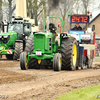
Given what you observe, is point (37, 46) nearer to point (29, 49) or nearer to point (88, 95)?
point (29, 49)

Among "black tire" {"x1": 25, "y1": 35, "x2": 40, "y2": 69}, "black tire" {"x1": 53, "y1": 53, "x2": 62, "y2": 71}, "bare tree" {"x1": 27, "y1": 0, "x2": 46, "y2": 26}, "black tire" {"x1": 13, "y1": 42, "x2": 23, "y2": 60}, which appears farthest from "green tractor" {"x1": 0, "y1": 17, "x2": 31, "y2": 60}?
"bare tree" {"x1": 27, "y1": 0, "x2": 46, "y2": 26}

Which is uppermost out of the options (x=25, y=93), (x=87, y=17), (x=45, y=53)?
(x=87, y=17)

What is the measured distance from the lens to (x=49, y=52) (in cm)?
1197

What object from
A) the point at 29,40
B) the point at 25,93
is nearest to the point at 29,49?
the point at 29,40

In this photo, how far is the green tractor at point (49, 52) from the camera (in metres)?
11.5

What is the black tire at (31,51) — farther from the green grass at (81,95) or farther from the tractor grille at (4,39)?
the tractor grille at (4,39)

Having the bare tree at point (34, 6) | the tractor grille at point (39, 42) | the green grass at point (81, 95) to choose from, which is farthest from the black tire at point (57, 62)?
the bare tree at point (34, 6)

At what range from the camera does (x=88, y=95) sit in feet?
19.9

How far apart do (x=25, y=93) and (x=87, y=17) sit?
11071 millimetres

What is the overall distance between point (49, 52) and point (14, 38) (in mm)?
8608

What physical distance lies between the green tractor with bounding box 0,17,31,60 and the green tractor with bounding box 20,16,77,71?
6.82 meters

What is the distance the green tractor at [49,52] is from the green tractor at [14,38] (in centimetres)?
682

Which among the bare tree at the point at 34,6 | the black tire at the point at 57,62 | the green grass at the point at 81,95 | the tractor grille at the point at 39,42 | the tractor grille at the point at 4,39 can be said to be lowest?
the green grass at the point at 81,95

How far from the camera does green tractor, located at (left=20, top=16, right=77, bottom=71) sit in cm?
1153
